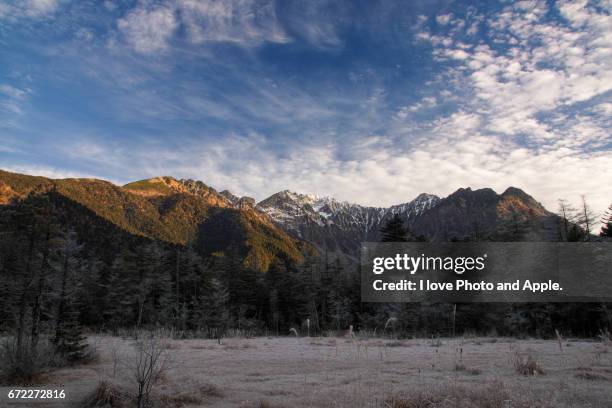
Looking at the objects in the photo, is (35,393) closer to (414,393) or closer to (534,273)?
(414,393)

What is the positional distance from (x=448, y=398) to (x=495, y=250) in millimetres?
31999

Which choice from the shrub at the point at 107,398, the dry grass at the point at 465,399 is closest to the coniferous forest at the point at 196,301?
the shrub at the point at 107,398

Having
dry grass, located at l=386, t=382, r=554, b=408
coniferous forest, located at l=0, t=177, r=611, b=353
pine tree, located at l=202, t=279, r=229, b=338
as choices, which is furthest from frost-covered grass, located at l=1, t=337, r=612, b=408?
pine tree, located at l=202, t=279, r=229, b=338

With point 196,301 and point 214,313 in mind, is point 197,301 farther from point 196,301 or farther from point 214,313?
point 214,313

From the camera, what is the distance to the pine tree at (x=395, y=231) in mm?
37812

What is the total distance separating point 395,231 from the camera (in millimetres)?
38062

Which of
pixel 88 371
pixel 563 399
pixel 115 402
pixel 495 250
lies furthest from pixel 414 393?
pixel 495 250

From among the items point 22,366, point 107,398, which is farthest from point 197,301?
point 107,398

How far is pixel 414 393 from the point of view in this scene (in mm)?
6645

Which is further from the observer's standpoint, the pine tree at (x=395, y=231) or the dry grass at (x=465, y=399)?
the pine tree at (x=395, y=231)

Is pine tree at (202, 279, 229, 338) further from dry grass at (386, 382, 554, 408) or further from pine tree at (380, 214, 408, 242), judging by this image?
dry grass at (386, 382, 554, 408)

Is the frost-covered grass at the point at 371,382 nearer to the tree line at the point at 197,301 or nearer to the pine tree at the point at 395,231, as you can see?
the tree line at the point at 197,301

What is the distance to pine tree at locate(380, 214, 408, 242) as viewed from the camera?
37.8 metres

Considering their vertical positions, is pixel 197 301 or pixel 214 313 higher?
pixel 197 301
